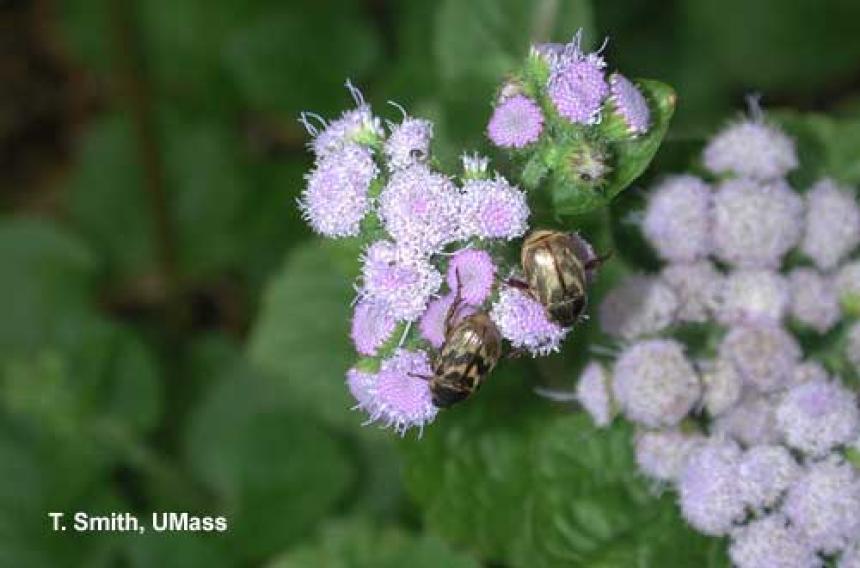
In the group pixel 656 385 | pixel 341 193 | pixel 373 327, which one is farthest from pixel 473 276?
pixel 656 385

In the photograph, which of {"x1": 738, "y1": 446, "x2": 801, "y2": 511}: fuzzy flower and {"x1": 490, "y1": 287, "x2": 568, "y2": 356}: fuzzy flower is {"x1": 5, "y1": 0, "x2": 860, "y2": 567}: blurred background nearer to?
{"x1": 738, "y1": 446, "x2": 801, "y2": 511}: fuzzy flower

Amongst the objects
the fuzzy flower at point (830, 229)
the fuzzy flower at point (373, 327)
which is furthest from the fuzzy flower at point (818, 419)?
the fuzzy flower at point (373, 327)

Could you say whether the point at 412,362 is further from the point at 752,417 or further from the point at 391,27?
the point at 391,27

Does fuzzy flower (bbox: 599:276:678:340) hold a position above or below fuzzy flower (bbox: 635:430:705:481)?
above

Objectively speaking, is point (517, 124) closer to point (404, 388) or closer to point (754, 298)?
point (404, 388)

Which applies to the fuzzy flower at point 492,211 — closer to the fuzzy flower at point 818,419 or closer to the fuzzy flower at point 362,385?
the fuzzy flower at point 362,385

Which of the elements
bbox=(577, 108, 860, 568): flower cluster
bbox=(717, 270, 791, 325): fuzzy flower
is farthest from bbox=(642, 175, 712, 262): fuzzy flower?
bbox=(717, 270, 791, 325): fuzzy flower
